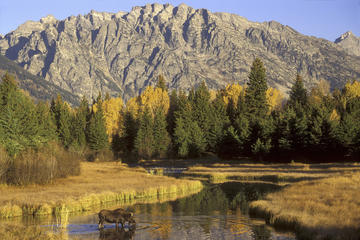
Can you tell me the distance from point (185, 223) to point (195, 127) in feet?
280

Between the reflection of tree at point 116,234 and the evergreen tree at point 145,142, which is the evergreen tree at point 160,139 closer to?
the evergreen tree at point 145,142

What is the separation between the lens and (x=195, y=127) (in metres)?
118

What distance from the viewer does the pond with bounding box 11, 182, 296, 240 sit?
28.8m

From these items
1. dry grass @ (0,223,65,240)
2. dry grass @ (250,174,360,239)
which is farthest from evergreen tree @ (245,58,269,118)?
dry grass @ (0,223,65,240)

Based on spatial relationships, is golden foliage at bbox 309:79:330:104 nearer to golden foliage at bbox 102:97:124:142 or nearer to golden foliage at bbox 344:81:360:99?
golden foliage at bbox 344:81:360:99

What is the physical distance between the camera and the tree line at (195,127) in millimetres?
77356

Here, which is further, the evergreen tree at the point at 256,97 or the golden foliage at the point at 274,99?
the golden foliage at the point at 274,99

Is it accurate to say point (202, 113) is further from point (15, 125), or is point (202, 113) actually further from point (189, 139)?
point (15, 125)

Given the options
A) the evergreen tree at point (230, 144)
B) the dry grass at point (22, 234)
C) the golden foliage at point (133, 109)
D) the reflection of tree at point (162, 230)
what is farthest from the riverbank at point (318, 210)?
the golden foliage at point (133, 109)

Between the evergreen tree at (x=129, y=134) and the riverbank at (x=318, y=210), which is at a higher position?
the evergreen tree at (x=129, y=134)

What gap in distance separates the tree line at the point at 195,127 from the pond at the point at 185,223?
21.5m

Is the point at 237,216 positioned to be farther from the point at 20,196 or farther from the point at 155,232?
the point at 20,196

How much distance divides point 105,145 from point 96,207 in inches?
3240

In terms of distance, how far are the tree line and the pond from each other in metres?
21.5
